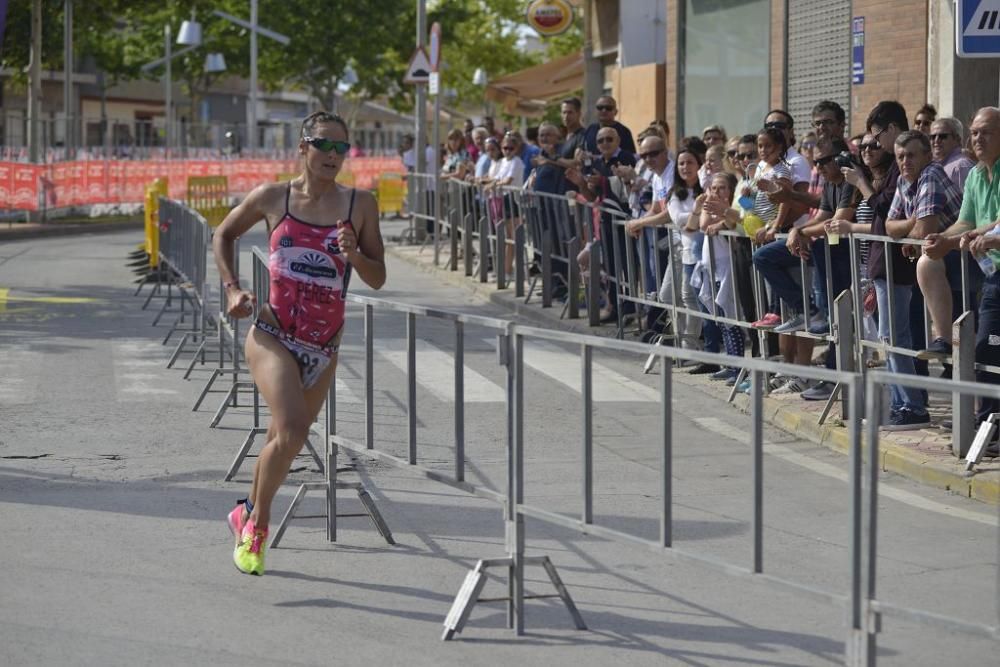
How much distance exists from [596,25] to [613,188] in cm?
1688

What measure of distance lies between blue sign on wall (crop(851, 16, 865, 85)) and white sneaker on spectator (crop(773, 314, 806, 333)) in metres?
7.68

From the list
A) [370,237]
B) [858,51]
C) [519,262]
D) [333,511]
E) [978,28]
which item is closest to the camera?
[370,237]

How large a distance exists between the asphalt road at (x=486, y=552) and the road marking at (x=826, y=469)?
0.01 meters

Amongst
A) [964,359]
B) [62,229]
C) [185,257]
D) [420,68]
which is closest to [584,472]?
[964,359]

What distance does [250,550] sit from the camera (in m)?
6.72

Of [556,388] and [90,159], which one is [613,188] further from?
[90,159]

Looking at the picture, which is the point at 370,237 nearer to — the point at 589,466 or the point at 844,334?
the point at 589,466

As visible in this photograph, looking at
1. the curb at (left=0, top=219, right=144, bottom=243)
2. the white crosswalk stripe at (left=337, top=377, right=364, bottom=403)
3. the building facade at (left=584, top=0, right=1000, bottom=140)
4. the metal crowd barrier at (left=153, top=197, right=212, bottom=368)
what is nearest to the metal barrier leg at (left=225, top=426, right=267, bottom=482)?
the white crosswalk stripe at (left=337, top=377, right=364, bottom=403)

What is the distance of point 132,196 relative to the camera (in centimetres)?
4016

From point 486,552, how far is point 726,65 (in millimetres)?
16649

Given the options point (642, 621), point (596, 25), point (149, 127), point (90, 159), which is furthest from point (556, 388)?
point (149, 127)

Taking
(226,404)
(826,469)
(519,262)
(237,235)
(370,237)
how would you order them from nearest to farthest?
(826,469), (370,237), (237,235), (226,404), (519,262)

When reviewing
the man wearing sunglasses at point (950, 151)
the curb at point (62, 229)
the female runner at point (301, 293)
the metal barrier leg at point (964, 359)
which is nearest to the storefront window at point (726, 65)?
the man wearing sunglasses at point (950, 151)

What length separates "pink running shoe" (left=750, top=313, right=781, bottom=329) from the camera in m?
11.6
